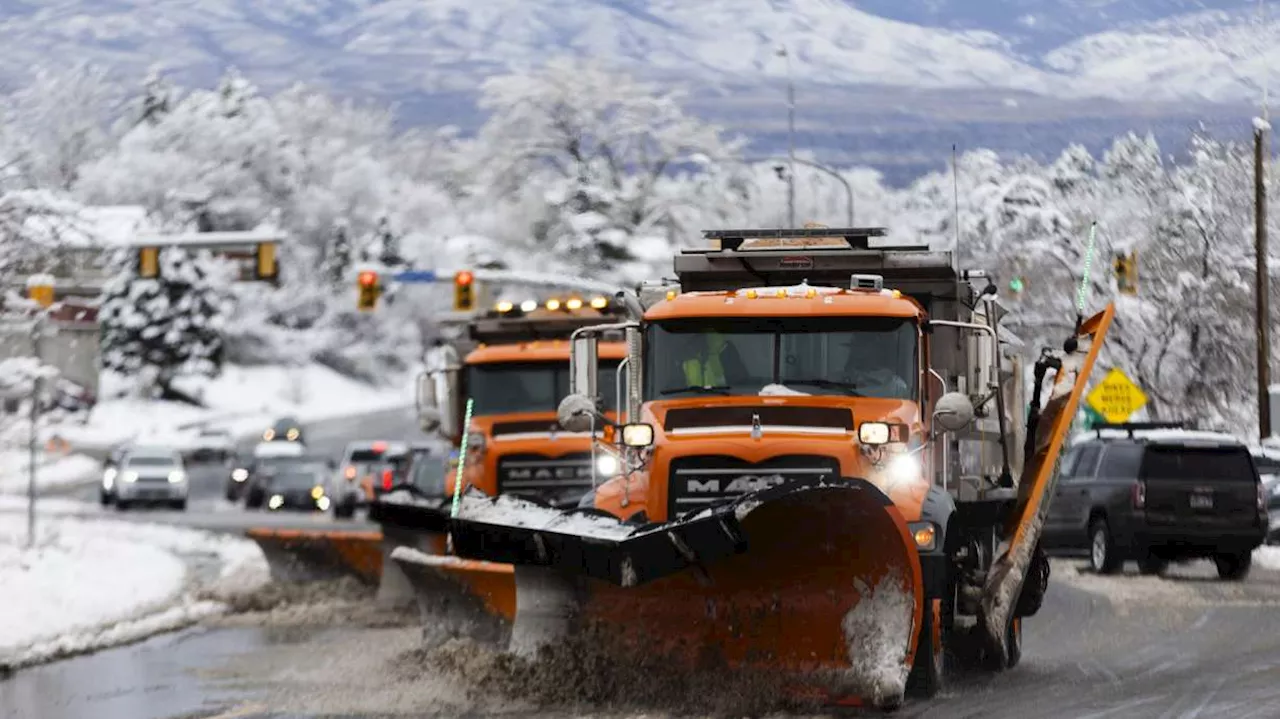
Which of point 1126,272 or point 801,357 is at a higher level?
point 801,357

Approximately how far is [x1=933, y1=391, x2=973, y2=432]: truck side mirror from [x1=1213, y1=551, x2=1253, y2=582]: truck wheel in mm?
12951

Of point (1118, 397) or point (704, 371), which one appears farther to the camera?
point (1118, 397)

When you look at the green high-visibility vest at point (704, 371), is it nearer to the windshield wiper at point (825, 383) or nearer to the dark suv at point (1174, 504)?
the windshield wiper at point (825, 383)

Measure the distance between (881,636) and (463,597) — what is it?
3978 mm

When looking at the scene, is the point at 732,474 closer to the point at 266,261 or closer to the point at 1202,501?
the point at 1202,501

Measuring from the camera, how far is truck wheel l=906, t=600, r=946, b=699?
12.7 metres

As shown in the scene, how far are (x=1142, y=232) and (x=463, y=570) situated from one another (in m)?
31.0

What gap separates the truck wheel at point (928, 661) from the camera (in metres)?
12.7

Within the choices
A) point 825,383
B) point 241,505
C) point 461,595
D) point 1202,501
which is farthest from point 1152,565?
point 241,505

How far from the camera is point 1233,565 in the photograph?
999 inches

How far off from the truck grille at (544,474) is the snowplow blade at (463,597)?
609 cm

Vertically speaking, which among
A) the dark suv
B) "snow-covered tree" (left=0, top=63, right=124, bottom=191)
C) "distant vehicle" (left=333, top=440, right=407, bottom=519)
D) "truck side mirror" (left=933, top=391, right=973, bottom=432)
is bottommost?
"distant vehicle" (left=333, top=440, right=407, bottom=519)

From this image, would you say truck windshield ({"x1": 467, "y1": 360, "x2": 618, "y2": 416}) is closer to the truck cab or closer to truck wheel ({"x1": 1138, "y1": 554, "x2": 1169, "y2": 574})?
the truck cab

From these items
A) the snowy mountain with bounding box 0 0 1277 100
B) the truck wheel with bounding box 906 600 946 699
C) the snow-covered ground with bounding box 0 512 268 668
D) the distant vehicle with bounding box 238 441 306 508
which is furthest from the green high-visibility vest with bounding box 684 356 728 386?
the distant vehicle with bounding box 238 441 306 508
